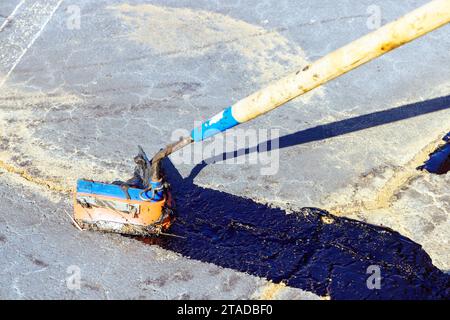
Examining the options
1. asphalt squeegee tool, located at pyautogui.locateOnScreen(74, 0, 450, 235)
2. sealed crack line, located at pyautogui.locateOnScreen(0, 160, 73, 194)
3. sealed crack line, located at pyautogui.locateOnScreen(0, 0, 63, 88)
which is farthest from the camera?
sealed crack line, located at pyautogui.locateOnScreen(0, 0, 63, 88)

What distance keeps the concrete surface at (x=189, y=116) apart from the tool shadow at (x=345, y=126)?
22 mm

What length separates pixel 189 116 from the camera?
7.30 metres

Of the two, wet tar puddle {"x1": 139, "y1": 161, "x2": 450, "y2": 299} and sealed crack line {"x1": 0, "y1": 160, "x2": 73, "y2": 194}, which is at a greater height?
sealed crack line {"x1": 0, "y1": 160, "x2": 73, "y2": 194}

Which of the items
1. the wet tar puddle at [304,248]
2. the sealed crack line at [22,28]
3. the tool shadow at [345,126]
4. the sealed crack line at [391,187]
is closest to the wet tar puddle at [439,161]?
the sealed crack line at [391,187]

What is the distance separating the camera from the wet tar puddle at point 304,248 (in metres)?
5.28

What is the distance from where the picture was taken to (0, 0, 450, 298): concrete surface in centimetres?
554

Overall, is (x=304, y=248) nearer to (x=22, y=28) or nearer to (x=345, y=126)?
(x=345, y=126)

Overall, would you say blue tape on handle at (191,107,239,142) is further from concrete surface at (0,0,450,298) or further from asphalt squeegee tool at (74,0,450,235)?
concrete surface at (0,0,450,298)

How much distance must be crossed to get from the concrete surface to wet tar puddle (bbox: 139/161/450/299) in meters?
0.16

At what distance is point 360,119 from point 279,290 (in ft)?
9.76

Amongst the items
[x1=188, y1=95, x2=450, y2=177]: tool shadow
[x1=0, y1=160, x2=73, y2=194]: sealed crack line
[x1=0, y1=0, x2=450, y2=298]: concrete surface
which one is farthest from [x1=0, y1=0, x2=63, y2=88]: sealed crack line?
[x1=188, y1=95, x2=450, y2=177]: tool shadow

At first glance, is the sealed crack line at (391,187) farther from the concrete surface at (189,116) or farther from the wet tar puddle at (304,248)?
the wet tar puddle at (304,248)

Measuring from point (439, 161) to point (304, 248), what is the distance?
2.24 meters

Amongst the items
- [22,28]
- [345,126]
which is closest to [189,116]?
[345,126]
